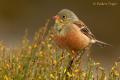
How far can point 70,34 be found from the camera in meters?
8.00

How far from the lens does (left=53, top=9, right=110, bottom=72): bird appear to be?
7.81 m

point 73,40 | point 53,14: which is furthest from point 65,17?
point 53,14

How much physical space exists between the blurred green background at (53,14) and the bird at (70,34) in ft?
21.7

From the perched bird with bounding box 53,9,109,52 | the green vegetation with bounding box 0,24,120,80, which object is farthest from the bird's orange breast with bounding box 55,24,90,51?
the green vegetation with bounding box 0,24,120,80

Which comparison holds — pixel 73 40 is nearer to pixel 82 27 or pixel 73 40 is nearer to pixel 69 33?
pixel 69 33

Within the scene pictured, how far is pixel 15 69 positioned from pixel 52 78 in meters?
0.44

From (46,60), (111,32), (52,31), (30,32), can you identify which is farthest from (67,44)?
(111,32)

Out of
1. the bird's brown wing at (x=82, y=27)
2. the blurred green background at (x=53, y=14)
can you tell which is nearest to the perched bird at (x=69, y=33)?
the bird's brown wing at (x=82, y=27)

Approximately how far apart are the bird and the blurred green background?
21.7ft

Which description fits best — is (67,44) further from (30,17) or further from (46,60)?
(30,17)

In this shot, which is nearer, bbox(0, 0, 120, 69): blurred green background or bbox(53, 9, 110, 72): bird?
bbox(53, 9, 110, 72): bird

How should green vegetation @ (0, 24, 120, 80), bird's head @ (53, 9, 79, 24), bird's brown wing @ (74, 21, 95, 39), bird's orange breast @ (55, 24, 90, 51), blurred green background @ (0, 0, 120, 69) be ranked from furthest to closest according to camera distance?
blurred green background @ (0, 0, 120, 69) < bird's brown wing @ (74, 21, 95, 39) < bird's head @ (53, 9, 79, 24) < bird's orange breast @ (55, 24, 90, 51) < green vegetation @ (0, 24, 120, 80)

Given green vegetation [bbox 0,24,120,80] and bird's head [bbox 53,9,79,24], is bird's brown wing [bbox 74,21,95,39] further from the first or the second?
green vegetation [bbox 0,24,120,80]

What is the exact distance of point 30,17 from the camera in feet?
52.5
